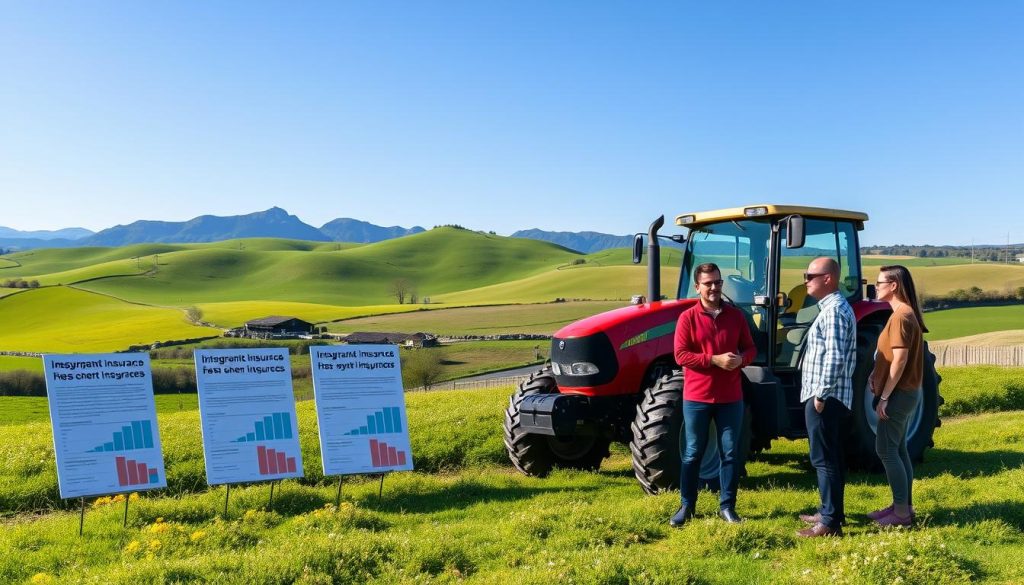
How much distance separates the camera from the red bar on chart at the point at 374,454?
8.05 meters

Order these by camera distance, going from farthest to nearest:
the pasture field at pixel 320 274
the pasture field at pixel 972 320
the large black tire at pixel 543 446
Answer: the pasture field at pixel 320 274, the pasture field at pixel 972 320, the large black tire at pixel 543 446

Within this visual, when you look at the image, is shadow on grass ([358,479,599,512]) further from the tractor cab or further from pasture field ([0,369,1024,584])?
the tractor cab

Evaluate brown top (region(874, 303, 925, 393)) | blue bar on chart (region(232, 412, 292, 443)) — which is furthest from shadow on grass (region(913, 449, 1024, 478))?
blue bar on chart (region(232, 412, 292, 443))

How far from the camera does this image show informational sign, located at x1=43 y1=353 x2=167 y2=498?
685 cm

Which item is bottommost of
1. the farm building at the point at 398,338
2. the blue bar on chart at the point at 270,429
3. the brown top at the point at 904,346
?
the farm building at the point at 398,338

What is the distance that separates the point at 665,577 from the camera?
16.2 ft

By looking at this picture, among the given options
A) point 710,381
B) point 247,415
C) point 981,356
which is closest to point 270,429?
point 247,415

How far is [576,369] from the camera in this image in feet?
26.1

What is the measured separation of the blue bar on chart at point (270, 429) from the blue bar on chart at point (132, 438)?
0.77 metres

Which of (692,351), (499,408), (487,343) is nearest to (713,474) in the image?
(692,351)

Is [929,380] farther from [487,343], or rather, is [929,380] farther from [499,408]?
[487,343]

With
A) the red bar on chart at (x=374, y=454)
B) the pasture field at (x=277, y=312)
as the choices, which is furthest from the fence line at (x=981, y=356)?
the pasture field at (x=277, y=312)

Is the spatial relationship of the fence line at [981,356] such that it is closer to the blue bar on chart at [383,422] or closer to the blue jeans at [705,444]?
the blue jeans at [705,444]

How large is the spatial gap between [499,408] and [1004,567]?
7607 mm
